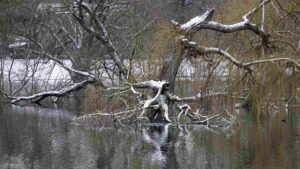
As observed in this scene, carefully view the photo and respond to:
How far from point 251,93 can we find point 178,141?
10.7 ft

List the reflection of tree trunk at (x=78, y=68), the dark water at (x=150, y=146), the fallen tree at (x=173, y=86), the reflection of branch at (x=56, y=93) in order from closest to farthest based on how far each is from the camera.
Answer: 1. the dark water at (x=150, y=146)
2. the fallen tree at (x=173, y=86)
3. the reflection of branch at (x=56, y=93)
4. the reflection of tree trunk at (x=78, y=68)

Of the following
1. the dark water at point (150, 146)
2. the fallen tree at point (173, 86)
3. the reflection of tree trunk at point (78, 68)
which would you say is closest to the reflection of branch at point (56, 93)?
the reflection of tree trunk at point (78, 68)

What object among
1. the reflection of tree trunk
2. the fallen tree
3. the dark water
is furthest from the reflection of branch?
the fallen tree

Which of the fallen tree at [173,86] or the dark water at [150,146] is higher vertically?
the fallen tree at [173,86]

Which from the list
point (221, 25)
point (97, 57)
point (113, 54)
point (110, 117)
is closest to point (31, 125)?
point (110, 117)

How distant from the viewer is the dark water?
11.8m

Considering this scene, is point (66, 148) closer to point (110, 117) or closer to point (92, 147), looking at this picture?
point (92, 147)

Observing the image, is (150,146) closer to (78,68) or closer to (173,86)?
(173,86)

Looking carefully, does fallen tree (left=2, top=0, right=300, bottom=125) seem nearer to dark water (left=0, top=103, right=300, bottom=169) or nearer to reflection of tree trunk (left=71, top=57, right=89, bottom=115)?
dark water (left=0, top=103, right=300, bottom=169)

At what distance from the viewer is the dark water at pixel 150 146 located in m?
11.8

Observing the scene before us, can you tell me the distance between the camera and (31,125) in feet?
63.5

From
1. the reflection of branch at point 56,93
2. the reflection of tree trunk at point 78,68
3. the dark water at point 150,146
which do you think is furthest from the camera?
the reflection of tree trunk at point 78,68

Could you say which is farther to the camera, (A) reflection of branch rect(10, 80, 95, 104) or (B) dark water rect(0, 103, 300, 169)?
(A) reflection of branch rect(10, 80, 95, 104)

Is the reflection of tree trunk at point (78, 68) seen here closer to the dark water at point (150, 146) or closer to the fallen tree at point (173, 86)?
the dark water at point (150, 146)
